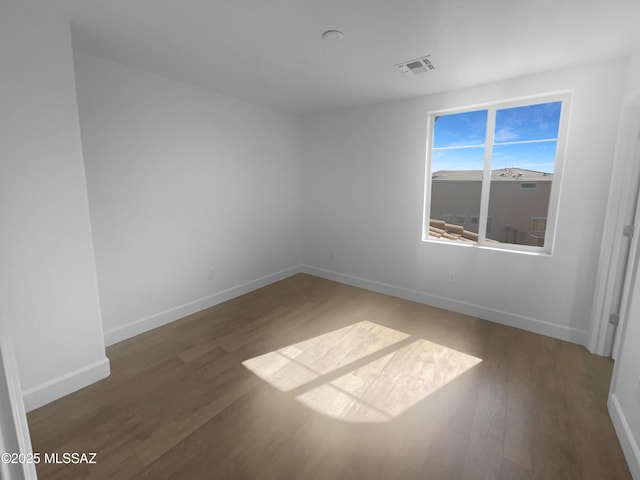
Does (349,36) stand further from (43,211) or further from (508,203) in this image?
(508,203)

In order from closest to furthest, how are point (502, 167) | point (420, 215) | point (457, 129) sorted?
point (502, 167) → point (457, 129) → point (420, 215)

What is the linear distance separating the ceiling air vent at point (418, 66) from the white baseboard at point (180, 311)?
3179 millimetres

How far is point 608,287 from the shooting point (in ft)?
8.23

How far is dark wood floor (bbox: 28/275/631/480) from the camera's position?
163 cm

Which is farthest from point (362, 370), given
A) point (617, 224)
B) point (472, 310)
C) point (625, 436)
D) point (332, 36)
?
point (332, 36)

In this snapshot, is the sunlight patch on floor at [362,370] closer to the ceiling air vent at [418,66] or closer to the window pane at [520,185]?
the window pane at [520,185]

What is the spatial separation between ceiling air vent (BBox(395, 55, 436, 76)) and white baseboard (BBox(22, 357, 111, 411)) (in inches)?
140

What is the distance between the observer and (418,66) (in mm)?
2584

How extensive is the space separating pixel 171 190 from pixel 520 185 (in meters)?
4.08

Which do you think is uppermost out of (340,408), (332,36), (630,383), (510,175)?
(332,36)

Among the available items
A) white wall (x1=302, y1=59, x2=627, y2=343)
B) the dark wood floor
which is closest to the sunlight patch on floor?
the dark wood floor

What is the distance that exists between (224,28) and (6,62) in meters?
1.32

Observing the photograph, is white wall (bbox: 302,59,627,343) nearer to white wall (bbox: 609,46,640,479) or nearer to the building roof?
the building roof

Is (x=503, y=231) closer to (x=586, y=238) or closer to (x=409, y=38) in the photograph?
(x=586, y=238)
